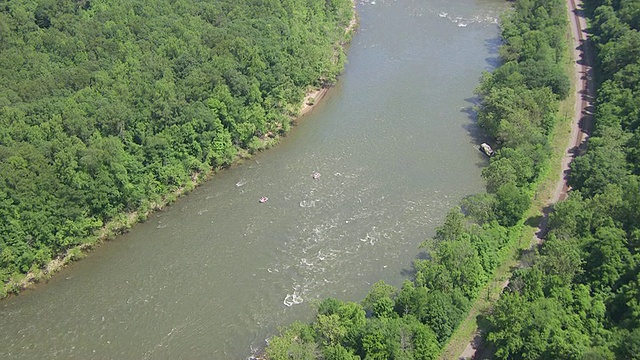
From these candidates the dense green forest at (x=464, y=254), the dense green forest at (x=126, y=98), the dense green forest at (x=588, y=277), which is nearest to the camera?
the dense green forest at (x=588, y=277)

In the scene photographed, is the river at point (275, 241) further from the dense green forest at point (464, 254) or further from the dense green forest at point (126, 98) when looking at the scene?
the dense green forest at point (464, 254)

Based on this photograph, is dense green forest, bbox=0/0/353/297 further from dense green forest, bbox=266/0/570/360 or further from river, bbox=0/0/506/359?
dense green forest, bbox=266/0/570/360

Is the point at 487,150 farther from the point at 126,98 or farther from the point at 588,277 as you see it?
the point at 126,98

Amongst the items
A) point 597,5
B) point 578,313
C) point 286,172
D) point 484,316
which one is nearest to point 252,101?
point 286,172

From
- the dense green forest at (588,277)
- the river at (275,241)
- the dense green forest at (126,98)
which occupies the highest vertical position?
the dense green forest at (126,98)

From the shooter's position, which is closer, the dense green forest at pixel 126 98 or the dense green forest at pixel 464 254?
the dense green forest at pixel 464 254

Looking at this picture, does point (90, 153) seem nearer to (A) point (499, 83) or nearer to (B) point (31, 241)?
(B) point (31, 241)

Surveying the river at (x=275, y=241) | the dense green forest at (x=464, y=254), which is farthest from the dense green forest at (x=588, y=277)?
the river at (x=275, y=241)
